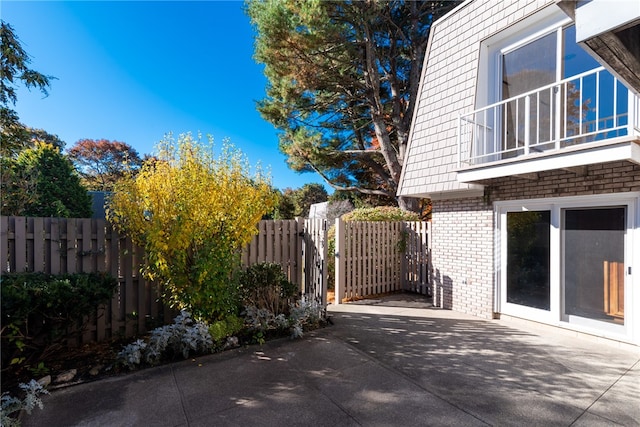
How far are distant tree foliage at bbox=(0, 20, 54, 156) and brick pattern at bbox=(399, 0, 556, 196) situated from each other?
7.71 m

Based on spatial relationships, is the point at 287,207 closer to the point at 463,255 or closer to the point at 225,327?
the point at 463,255

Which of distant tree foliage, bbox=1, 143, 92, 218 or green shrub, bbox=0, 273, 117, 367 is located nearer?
green shrub, bbox=0, 273, 117, 367

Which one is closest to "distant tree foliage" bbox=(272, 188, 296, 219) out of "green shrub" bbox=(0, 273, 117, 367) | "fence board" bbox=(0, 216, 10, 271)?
"fence board" bbox=(0, 216, 10, 271)

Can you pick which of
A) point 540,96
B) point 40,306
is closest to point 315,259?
point 40,306

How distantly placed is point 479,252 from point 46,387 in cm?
662

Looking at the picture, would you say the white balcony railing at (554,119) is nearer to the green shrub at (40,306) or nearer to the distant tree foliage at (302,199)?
the green shrub at (40,306)

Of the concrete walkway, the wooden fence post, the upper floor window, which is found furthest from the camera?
the wooden fence post

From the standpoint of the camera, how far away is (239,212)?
166 inches

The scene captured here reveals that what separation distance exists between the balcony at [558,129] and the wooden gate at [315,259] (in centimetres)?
280

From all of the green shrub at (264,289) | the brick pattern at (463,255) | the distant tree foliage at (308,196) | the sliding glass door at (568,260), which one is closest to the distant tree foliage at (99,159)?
the distant tree foliage at (308,196)

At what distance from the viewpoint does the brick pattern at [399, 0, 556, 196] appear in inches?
215

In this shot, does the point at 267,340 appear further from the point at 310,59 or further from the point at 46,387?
the point at 310,59

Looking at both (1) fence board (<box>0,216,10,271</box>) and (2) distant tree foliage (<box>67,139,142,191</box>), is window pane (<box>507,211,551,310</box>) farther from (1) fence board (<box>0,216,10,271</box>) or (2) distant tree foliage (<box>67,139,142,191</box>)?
(2) distant tree foliage (<box>67,139,142,191</box>)

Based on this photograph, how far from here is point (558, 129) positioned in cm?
423
